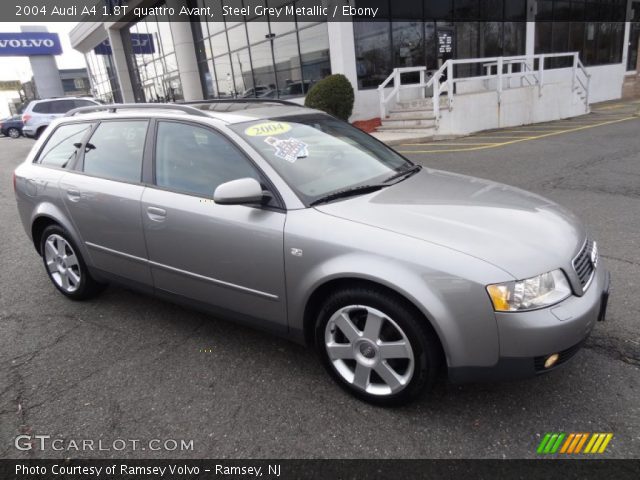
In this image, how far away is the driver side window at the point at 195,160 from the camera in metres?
2.89

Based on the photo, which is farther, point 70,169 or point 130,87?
point 130,87

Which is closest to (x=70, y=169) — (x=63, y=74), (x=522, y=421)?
(x=522, y=421)

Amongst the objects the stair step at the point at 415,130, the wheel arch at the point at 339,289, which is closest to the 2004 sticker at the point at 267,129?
the wheel arch at the point at 339,289

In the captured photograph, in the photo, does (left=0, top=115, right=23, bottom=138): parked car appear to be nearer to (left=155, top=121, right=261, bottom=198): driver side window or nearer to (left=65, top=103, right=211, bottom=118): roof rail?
(left=65, top=103, right=211, bottom=118): roof rail

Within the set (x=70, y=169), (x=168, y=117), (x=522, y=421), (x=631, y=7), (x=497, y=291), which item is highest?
(x=631, y=7)

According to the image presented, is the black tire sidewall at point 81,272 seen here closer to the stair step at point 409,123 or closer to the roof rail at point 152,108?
the roof rail at point 152,108

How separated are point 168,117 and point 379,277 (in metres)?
1.97

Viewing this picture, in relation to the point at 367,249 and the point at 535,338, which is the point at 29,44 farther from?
the point at 535,338

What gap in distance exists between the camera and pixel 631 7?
23.7 m

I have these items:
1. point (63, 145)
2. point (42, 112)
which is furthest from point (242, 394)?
point (42, 112)

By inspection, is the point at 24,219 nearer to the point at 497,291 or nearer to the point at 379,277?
the point at 379,277

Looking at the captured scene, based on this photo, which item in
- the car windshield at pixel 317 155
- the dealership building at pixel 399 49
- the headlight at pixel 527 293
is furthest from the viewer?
the dealership building at pixel 399 49

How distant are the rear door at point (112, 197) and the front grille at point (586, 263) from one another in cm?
270

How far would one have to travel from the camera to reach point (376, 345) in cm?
240
